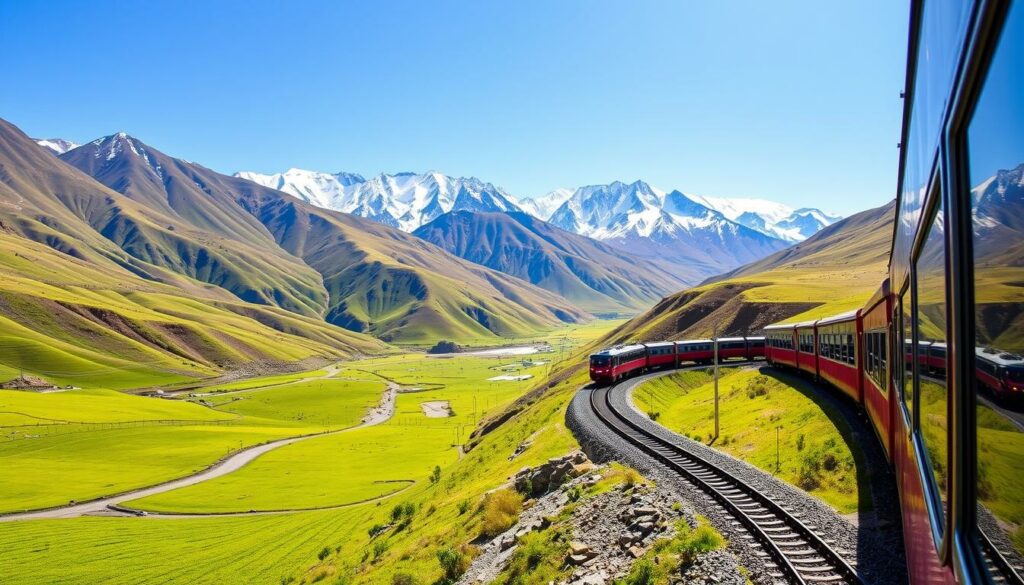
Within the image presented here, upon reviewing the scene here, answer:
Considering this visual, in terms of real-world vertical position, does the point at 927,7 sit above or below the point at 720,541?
above

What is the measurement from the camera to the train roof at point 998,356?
96.8 inches

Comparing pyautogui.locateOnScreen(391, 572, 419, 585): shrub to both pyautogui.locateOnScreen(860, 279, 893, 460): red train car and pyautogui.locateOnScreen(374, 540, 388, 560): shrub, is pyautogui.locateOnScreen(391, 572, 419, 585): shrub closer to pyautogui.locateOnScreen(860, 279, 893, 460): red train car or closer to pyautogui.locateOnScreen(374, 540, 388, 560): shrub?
pyautogui.locateOnScreen(374, 540, 388, 560): shrub

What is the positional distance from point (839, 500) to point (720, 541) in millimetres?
5928

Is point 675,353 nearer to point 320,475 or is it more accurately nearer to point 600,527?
point 320,475

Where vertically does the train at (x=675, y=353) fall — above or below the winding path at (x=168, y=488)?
above

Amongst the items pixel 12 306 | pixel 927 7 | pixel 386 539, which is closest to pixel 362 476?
pixel 386 539

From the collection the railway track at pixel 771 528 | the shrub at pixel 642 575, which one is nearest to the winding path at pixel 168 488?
the railway track at pixel 771 528

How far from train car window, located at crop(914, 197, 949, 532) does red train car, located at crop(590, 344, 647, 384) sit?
5459cm

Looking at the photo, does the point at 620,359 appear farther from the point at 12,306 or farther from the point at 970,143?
the point at 12,306

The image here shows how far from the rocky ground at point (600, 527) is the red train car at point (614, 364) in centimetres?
2959

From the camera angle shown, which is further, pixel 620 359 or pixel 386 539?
pixel 620 359

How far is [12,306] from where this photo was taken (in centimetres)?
18412

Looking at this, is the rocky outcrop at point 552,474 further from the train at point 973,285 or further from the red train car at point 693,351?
the red train car at point 693,351

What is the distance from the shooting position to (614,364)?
60031mm
